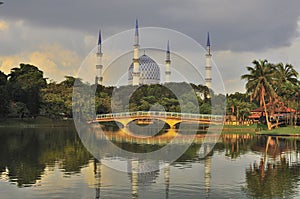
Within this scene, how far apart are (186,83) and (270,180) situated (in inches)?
2307

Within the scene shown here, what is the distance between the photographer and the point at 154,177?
1909 cm

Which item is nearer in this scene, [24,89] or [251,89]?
[251,89]

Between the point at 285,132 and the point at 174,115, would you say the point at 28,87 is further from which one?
the point at 285,132

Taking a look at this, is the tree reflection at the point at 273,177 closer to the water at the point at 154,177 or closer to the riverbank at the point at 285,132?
the water at the point at 154,177

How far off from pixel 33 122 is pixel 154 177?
51.2 meters

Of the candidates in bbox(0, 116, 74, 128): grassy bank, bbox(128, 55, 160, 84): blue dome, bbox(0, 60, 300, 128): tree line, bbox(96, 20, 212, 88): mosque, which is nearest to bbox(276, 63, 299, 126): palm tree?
bbox(0, 60, 300, 128): tree line

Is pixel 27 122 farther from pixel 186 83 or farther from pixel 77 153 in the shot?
pixel 77 153

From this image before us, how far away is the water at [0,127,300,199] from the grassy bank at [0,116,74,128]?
37.6 metres

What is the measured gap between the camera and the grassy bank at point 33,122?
64.1m

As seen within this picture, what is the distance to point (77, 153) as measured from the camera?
1123 inches

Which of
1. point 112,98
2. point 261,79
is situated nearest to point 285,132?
point 261,79

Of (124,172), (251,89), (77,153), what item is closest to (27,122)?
(251,89)

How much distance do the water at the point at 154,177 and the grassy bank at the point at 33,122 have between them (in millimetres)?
37630

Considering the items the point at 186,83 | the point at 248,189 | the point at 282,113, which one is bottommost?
the point at 248,189
